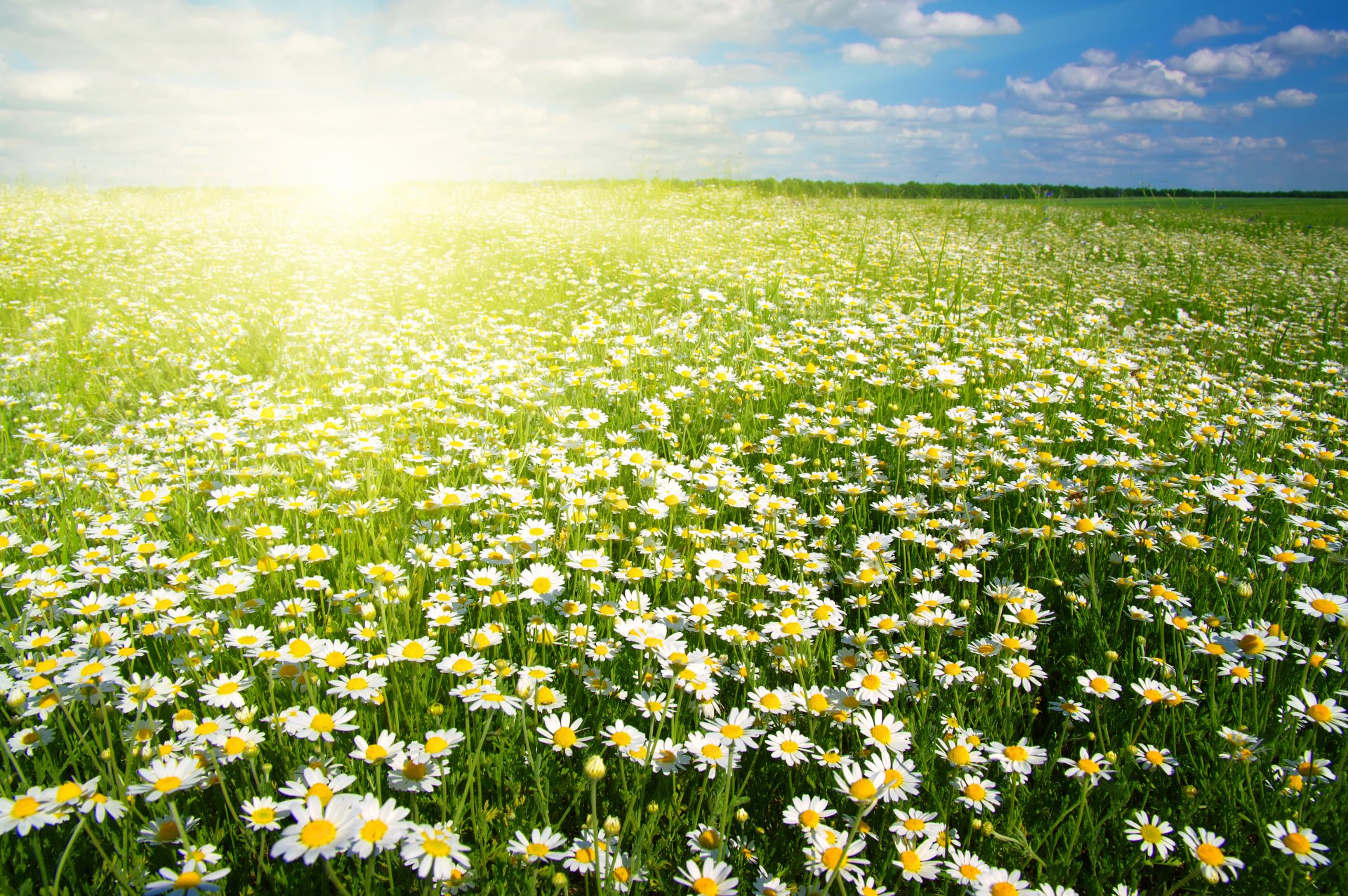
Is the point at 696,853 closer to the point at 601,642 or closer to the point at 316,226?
the point at 601,642

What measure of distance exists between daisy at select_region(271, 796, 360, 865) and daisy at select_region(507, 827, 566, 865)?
35 cm

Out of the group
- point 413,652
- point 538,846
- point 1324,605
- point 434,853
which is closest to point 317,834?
point 434,853

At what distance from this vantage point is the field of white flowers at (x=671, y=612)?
155 centimetres

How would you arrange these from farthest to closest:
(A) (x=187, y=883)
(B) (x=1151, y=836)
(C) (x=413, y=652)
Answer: (C) (x=413, y=652) < (B) (x=1151, y=836) < (A) (x=187, y=883)

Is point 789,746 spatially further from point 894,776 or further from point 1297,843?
point 1297,843

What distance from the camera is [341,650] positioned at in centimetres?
190

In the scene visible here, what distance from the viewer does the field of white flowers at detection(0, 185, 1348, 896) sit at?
155cm

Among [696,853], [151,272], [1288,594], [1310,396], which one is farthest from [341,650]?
[151,272]

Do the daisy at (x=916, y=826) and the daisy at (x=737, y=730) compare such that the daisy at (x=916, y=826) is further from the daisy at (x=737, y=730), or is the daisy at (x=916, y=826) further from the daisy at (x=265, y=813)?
the daisy at (x=265, y=813)

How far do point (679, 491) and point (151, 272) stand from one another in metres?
8.89

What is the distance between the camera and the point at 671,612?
2.21 m

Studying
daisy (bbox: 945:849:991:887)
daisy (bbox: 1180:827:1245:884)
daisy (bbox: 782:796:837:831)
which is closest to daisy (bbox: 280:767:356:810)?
daisy (bbox: 782:796:837:831)

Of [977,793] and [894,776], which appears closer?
[894,776]

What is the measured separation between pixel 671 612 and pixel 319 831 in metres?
1.18
